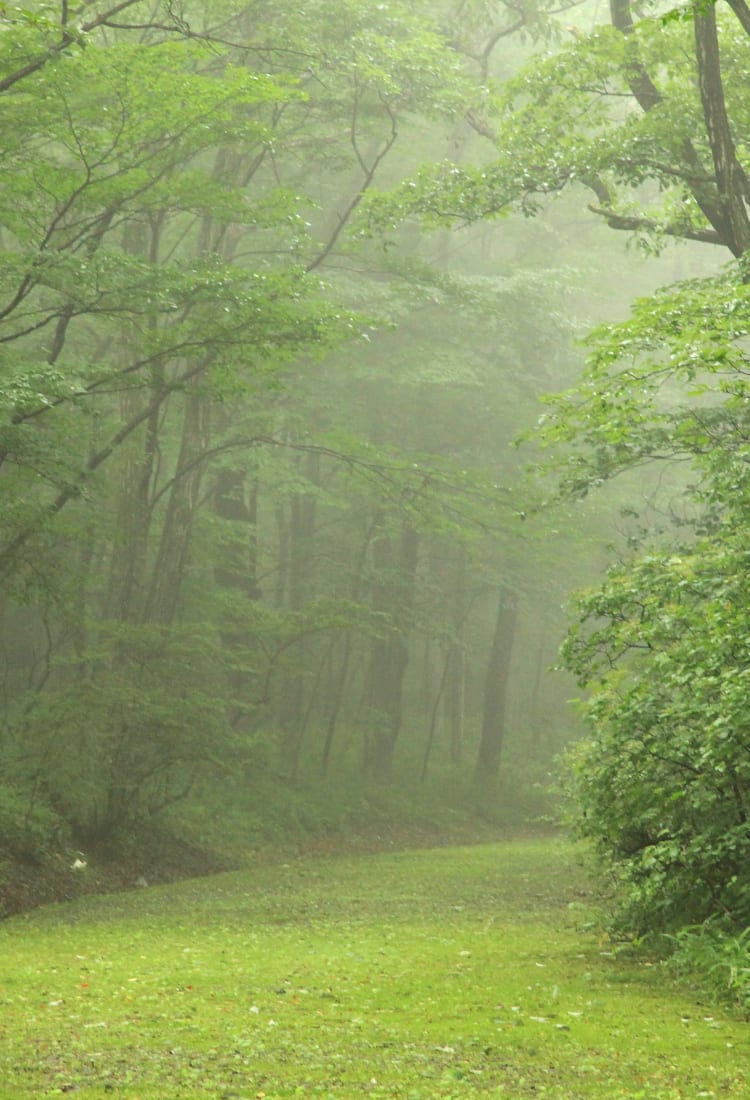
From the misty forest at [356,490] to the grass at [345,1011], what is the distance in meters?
0.06

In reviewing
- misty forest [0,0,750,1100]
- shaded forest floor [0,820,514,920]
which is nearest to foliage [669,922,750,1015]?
misty forest [0,0,750,1100]

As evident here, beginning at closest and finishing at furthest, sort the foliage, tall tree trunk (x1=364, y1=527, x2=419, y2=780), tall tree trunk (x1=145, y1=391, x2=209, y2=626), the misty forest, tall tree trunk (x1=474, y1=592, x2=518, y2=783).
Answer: the foliage, the misty forest, tall tree trunk (x1=145, y1=391, x2=209, y2=626), tall tree trunk (x1=364, y1=527, x2=419, y2=780), tall tree trunk (x1=474, y1=592, x2=518, y2=783)

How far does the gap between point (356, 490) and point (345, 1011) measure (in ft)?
55.3

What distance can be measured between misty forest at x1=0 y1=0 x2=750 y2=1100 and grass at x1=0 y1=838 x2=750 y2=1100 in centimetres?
6

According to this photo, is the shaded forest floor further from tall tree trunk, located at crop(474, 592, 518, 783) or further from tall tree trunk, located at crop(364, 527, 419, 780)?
tall tree trunk, located at crop(474, 592, 518, 783)

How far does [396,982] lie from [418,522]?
487 inches

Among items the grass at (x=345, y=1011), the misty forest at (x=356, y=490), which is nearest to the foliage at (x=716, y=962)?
the misty forest at (x=356, y=490)

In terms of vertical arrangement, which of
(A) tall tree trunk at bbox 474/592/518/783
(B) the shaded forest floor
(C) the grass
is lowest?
(B) the shaded forest floor

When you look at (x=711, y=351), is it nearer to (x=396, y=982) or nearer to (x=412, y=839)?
(x=396, y=982)

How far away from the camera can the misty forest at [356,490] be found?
8.01 m

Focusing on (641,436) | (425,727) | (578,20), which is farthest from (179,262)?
(578,20)

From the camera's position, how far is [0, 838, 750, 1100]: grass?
5066 millimetres

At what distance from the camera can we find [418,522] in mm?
19734

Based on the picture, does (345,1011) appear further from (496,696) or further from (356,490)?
(496,696)
